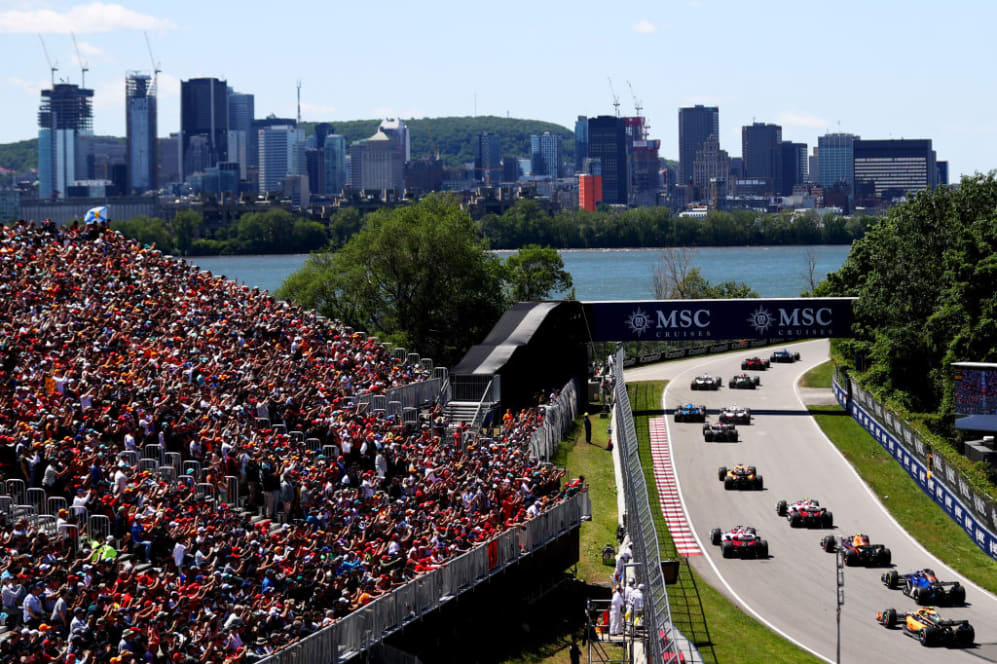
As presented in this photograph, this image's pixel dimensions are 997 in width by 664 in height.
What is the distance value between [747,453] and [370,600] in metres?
36.7

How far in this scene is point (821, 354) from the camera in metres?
95.4

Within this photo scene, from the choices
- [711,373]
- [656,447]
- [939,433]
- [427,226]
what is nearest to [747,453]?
[656,447]

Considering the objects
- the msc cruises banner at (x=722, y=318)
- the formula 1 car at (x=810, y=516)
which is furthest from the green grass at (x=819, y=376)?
the formula 1 car at (x=810, y=516)

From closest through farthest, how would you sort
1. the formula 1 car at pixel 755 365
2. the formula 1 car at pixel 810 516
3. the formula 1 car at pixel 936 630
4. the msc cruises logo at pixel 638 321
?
1. the formula 1 car at pixel 936 630
2. the formula 1 car at pixel 810 516
3. the msc cruises logo at pixel 638 321
4. the formula 1 car at pixel 755 365

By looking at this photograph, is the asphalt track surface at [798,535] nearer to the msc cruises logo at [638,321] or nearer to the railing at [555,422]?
the msc cruises logo at [638,321]

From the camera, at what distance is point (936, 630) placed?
3741cm

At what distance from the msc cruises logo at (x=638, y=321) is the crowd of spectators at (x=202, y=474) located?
24.3m

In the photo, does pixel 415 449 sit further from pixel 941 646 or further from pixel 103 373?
pixel 941 646

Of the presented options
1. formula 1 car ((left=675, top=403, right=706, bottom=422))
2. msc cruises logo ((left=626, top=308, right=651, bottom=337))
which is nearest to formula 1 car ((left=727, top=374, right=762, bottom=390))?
formula 1 car ((left=675, top=403, right=706, bottom=422))

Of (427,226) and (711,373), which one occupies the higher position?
(427,226)

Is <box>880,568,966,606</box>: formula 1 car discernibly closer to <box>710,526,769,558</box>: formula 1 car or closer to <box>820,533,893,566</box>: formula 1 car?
<box>820,533,893,566</box>: formula 1 car

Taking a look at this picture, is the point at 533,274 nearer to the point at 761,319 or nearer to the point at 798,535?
the point at 761,319

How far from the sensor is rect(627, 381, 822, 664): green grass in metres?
36.7

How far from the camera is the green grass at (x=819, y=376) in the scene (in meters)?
81.6
